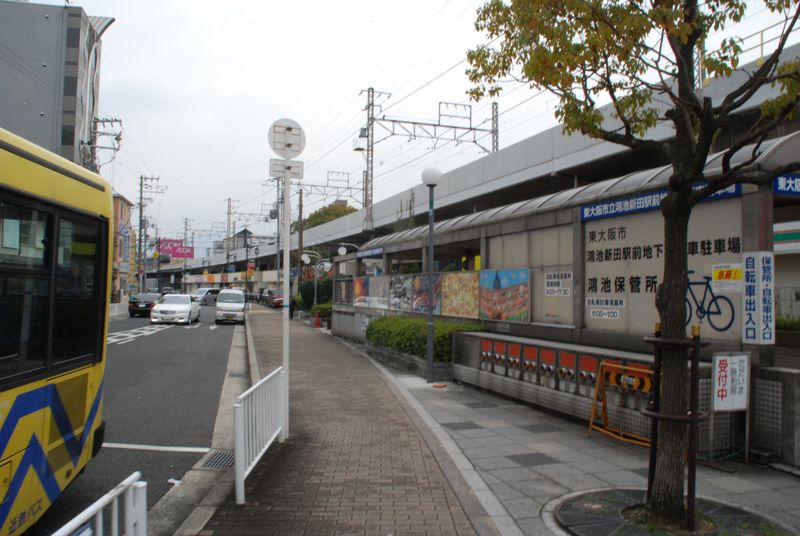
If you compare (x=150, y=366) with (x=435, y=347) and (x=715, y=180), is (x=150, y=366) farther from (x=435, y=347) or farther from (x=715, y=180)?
(x=715, y=180)

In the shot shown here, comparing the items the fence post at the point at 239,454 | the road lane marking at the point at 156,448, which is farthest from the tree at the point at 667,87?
the road lane marking at the point at 156,448

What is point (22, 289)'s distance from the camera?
387cm

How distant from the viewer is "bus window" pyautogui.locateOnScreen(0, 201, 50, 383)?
3.66 m

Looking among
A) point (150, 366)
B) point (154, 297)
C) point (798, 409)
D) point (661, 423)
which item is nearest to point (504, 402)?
point (798, 409)

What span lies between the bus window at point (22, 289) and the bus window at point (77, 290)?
0.70 feet

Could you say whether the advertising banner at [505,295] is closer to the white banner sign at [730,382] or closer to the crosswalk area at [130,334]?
the white banner sign at [730,382]

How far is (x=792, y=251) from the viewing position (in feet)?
68.7

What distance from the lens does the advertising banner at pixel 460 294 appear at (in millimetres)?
13385

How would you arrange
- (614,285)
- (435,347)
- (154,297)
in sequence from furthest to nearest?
(154,297) < (435,347) < (614,285)

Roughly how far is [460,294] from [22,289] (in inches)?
429

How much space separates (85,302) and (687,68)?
534 centimetres

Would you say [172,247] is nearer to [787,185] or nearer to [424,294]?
[424,294]

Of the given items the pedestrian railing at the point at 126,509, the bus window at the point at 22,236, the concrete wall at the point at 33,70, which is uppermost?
the concrete wall at the point at 33,70

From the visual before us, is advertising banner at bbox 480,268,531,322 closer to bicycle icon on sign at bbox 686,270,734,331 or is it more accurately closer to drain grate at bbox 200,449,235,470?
bicycle icon on sign at bbox 686,270,734,331
